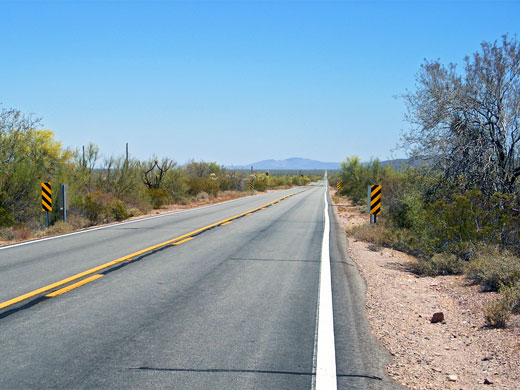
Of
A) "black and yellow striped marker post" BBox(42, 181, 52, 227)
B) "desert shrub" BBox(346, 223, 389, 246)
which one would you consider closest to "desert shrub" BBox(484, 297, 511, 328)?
"desert shrub" BBox(346, 223, 389, 246)

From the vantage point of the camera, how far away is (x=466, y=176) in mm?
13828

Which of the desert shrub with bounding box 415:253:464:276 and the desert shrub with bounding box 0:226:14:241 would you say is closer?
the desert shrub with bounding box 415:253:464:276

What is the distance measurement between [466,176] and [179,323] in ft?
33.3

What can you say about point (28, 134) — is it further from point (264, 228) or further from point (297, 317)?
point (297, 317)

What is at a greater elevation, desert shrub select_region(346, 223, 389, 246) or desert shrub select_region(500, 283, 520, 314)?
desert shrub select_region(500, 283, 520, 314)

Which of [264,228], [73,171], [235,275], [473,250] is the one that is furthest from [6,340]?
[73,171]

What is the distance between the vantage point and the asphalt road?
15.8 feet

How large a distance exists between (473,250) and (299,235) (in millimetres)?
7087

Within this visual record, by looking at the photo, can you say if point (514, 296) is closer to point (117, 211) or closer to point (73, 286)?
point (73, 286)

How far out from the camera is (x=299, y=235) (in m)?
17.2

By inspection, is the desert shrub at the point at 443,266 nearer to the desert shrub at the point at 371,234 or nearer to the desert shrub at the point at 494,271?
the desert shrub at the point at 494,271

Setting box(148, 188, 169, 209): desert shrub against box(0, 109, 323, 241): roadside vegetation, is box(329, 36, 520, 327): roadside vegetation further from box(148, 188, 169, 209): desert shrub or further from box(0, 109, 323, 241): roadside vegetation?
box(148, 188, 169, 209): desert shrub

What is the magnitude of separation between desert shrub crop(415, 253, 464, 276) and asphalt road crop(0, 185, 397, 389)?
159 centimetres

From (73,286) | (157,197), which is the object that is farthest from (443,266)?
(157,197)
